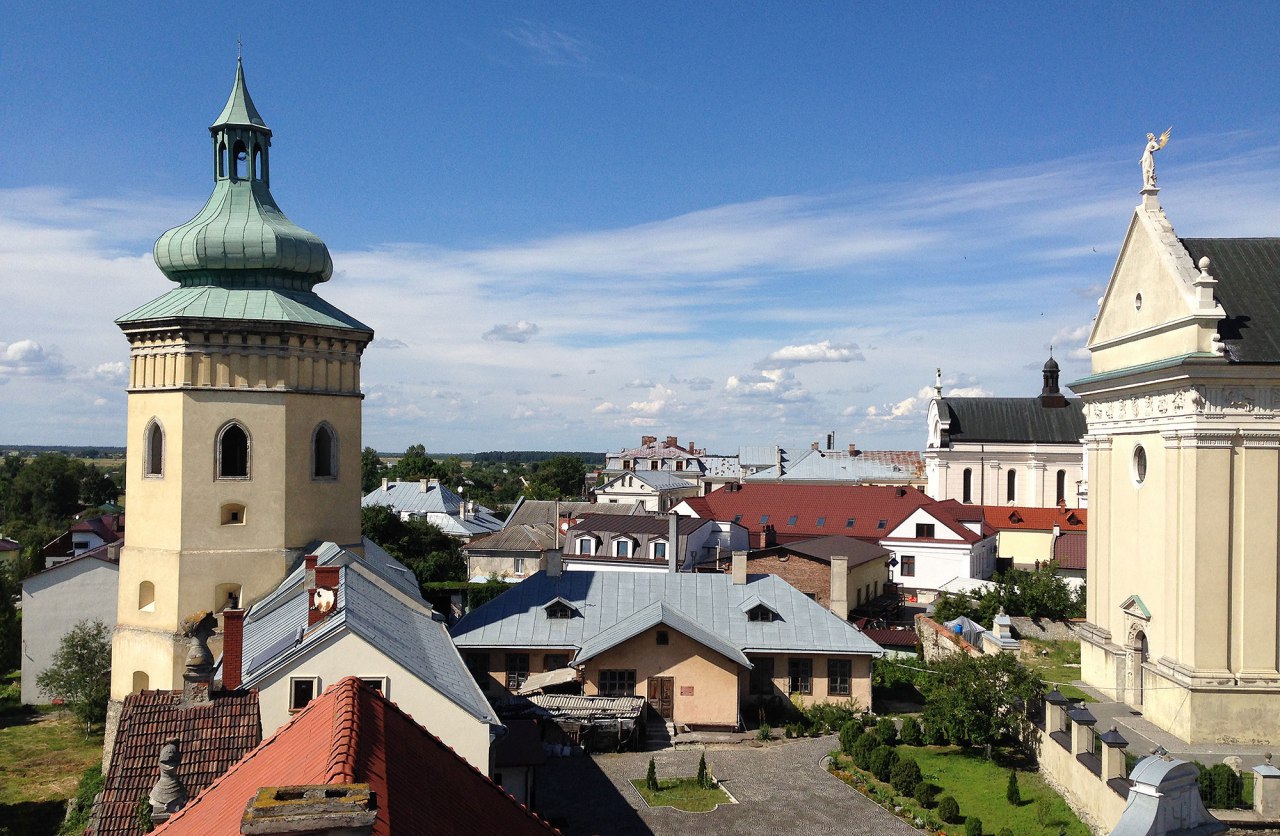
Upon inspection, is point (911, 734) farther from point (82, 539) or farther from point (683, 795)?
point (82, 539)

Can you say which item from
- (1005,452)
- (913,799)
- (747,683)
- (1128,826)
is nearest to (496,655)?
(747,683)

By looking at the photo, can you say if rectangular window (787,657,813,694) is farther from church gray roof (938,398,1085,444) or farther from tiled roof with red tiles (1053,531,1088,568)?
church gray roof (938,398,1085,444)

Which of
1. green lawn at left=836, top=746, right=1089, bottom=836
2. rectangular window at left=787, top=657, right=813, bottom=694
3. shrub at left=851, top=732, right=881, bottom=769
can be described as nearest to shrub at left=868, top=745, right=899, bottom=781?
green lawn at left=836, top=746, right=1089, bottom=836

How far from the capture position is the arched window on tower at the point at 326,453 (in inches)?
1094

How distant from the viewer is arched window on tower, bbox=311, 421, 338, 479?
2778 cm

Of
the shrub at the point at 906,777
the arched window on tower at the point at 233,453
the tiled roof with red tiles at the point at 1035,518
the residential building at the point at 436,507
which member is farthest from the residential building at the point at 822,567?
the residential building at the point at 436,507

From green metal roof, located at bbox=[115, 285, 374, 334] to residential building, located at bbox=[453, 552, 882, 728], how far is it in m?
12.5

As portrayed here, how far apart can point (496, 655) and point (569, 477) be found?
110 meters

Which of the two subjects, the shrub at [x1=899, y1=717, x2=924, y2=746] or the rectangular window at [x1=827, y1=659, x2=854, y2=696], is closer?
the shrub at [x1=899, y1=717, x2=924, y2=746]

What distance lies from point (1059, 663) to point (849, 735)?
41.4 ft

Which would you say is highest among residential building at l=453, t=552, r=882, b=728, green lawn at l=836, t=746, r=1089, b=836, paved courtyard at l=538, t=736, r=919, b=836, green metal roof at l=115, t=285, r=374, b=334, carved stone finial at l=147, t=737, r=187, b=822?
green metal roof at l=115, t=285, r=374, b=334

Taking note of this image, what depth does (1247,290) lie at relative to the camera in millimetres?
28094

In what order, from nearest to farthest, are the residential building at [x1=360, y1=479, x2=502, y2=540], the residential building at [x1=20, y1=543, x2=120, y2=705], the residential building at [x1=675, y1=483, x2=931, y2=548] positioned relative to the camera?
the residential building at [x1=20, y1=543, x2=120, y2=705]
the residential building at [x1=675, y1=483, x2=931, y2=548]
the residential building at [x1=360, y1=479, x2=502, y2=540]

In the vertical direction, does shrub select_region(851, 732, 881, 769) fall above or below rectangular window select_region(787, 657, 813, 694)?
below
